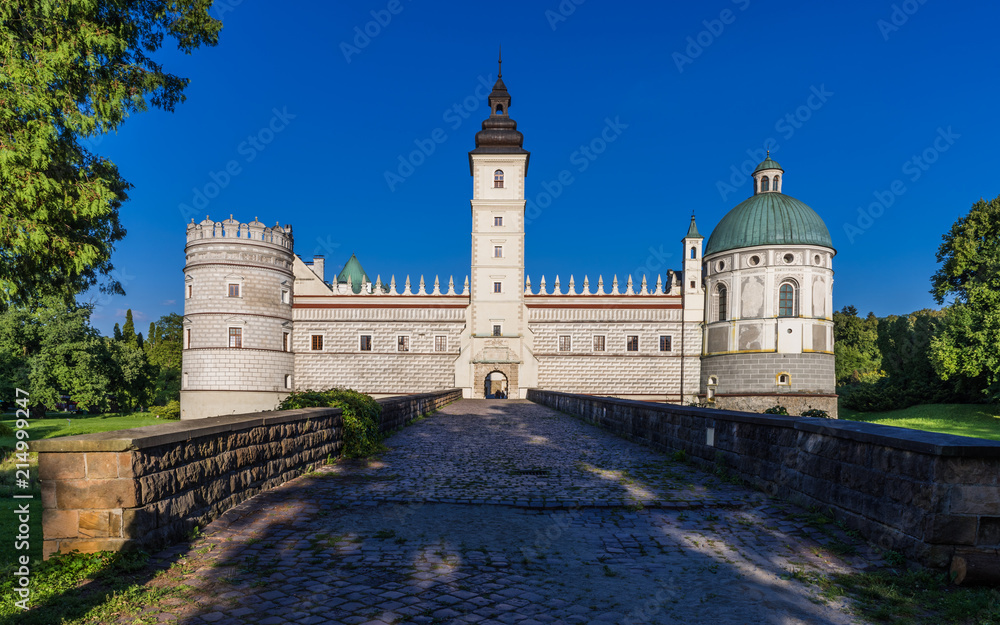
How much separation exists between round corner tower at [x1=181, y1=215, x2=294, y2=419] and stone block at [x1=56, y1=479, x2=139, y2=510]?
39853 millimetres

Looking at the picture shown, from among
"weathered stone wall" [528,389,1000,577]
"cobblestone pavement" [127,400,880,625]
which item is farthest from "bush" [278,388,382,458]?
"weathered stone wall" [528,389,1000,577]

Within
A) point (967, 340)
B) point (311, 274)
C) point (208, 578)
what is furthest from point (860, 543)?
point (311, 274)

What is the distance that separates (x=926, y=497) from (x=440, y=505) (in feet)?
15.5

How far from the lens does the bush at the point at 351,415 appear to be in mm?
10695

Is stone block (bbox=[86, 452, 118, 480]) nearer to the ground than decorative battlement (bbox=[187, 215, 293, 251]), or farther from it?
nearer to the ground

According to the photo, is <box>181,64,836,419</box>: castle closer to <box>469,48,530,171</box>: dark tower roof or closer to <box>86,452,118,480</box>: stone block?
<box>469,48,530,171</box>: dark tower roof

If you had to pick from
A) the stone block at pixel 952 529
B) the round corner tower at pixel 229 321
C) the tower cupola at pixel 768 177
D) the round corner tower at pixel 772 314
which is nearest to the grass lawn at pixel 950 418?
the round corner tower at pixel 772 314

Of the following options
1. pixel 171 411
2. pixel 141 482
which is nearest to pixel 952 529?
pixel 141 482

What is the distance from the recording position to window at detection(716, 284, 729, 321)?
144ft

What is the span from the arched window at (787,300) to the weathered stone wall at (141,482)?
4203 cm

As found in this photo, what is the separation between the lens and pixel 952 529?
14.5 ft

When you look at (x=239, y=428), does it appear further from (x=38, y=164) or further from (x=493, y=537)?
(x=38, y=164)

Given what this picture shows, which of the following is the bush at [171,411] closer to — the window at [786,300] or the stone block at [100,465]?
the stone block at [100,465]

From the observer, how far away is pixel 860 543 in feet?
17.1
